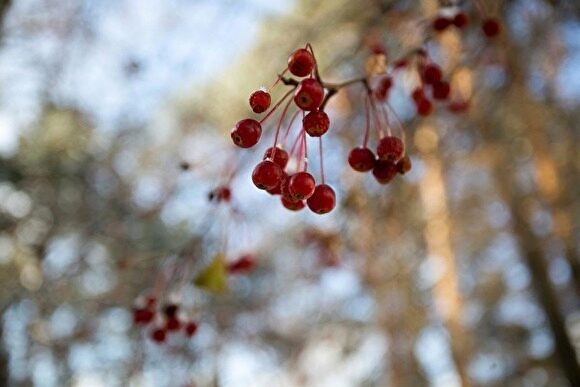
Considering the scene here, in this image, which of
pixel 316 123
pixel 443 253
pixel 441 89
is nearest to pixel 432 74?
pixel 441 89

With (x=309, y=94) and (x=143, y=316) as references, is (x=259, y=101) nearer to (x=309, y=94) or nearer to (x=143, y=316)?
(x=309, y=94)

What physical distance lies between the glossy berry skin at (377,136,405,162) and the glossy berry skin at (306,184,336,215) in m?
0.19

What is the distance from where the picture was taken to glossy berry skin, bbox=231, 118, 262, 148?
1330 millimetres

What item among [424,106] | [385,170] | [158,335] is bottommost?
[158,335]

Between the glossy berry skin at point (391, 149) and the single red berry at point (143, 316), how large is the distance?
4.63ft

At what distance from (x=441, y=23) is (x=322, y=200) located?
43.2 inches

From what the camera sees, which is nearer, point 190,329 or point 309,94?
point 309,94

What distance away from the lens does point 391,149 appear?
1.50 meters

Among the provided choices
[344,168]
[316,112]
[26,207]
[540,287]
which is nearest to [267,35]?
[344,168]

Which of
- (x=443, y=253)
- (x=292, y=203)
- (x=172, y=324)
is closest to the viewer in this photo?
(x=292, y=203)

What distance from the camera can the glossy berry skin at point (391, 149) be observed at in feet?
4.91

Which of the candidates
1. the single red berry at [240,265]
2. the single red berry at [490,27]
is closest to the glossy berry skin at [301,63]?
the single red berry at [490,27]

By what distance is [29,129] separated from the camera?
7.39 m

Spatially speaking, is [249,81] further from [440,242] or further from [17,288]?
[17,288]
